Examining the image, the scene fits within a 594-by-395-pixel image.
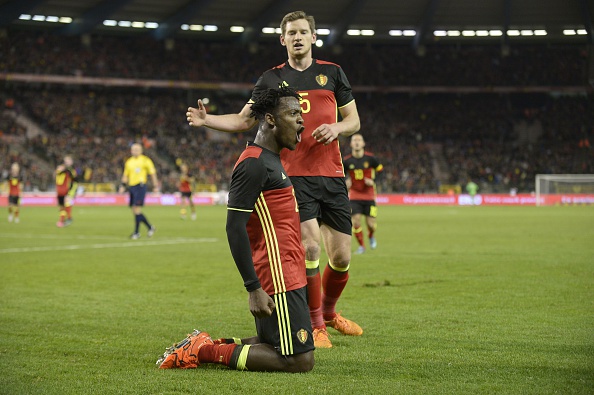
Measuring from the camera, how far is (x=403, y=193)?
51375 millimetres

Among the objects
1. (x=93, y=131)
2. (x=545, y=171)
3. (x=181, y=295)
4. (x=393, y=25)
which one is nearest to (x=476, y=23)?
(x=393, y=25)

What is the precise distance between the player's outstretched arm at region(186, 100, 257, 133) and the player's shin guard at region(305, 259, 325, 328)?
130cm

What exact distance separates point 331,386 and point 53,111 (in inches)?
2039

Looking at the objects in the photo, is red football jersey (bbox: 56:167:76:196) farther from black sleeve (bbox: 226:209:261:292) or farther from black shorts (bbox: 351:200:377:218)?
black sleeve (bbox: 226:209:261:292)

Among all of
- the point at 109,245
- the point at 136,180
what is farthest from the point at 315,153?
the point at 136,180

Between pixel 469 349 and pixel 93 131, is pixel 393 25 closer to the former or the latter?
pixel 93 131

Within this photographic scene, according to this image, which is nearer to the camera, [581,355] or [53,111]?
[581,355]

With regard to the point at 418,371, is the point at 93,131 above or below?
above

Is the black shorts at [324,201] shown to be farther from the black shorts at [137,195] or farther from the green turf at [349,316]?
the black shorts at [137,195]

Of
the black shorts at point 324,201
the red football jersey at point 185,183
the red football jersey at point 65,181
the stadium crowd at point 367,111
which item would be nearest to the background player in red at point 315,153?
the black shorts at point 324,201

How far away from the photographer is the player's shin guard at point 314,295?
21.3ft

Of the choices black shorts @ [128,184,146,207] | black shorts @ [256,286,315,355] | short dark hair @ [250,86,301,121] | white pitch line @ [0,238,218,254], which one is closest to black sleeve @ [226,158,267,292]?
black shorts @ [256,286,315,355]

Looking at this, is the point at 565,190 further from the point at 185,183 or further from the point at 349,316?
the point at 349,316

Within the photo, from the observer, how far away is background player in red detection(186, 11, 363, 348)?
21.2 ft
